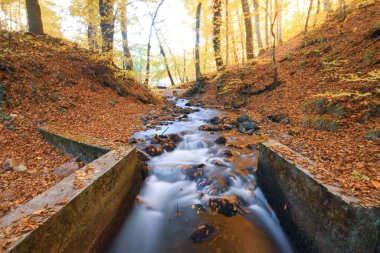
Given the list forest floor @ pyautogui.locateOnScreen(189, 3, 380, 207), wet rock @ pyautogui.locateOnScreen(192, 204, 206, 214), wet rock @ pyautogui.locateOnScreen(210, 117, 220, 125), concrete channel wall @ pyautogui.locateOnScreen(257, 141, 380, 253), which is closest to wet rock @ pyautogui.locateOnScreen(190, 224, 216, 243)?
wet rock @ pyautogui.locateOnScreen(192, 204, 206, 214)

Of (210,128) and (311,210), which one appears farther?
(210,128)

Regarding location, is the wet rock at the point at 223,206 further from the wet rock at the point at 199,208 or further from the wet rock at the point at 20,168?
the wet rock at the point at 20,168

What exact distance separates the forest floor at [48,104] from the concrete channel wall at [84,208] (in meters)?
1.14

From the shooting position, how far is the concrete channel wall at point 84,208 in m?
2.38

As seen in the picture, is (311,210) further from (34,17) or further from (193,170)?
(34,17)

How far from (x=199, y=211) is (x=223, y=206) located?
49 centimetres

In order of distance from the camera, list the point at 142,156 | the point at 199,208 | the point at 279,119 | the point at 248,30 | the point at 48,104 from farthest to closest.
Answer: the point at 248,30 < the point at 279,119 < the point at 48,104 < the point at 142,156 < the point at 199,208

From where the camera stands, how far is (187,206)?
15.1 ft

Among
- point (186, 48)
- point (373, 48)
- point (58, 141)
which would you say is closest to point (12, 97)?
point (58, 141)

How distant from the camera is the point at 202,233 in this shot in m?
3.79

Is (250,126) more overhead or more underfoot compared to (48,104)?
more underfoot

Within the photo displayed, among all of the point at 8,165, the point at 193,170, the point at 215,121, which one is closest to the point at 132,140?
the point at 193,170

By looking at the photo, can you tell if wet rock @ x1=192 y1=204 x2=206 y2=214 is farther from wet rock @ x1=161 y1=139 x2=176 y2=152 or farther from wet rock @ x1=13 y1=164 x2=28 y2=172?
wet rock @ x1=13 y1=164 x2=28 y2=172

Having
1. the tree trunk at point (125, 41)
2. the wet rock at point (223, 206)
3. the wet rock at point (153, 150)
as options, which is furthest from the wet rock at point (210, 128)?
the tree trunk at point (125, 41)
